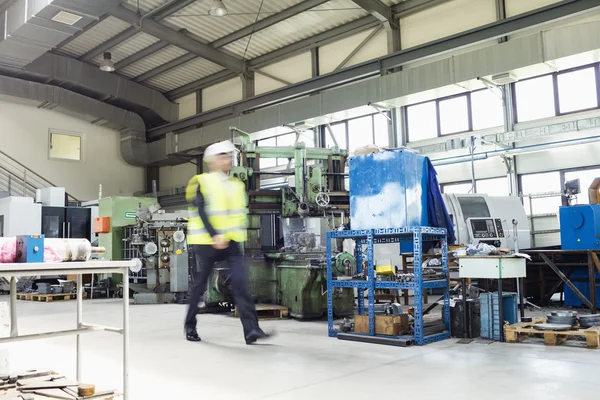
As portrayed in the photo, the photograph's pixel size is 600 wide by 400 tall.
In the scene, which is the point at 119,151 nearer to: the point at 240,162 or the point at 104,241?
the point at 104,241

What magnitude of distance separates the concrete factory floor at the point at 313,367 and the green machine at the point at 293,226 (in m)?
0.91

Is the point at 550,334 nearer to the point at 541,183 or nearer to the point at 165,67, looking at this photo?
the point at 541,183

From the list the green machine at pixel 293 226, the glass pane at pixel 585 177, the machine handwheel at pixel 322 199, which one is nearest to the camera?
the green machine at pixel 293 226

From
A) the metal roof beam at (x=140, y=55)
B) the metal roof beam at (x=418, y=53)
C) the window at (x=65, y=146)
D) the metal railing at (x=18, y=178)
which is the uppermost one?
the metal roof beam at (x=140, y=55)

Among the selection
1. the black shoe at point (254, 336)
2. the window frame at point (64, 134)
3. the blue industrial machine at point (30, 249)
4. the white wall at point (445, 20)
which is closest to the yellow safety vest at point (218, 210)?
the black shoe at point (254, 336)

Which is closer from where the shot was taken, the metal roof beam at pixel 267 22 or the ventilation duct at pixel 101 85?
the metal roof beam at pixel 267 22

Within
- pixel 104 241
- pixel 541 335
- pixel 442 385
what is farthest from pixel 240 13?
pixel 442 385

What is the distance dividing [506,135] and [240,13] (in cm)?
603

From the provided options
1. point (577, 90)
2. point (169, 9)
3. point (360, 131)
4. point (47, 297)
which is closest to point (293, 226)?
point (47, 297)

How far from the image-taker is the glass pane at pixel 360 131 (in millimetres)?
12352

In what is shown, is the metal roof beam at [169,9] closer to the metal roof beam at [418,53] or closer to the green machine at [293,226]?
the metal roof beam at [418,53]

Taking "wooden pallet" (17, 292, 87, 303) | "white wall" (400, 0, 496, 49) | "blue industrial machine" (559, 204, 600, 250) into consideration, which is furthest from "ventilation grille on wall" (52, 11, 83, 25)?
"blue industrial machine" (559, 204, 600, 250)

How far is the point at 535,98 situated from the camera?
9953mm

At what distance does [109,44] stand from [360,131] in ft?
22.0
